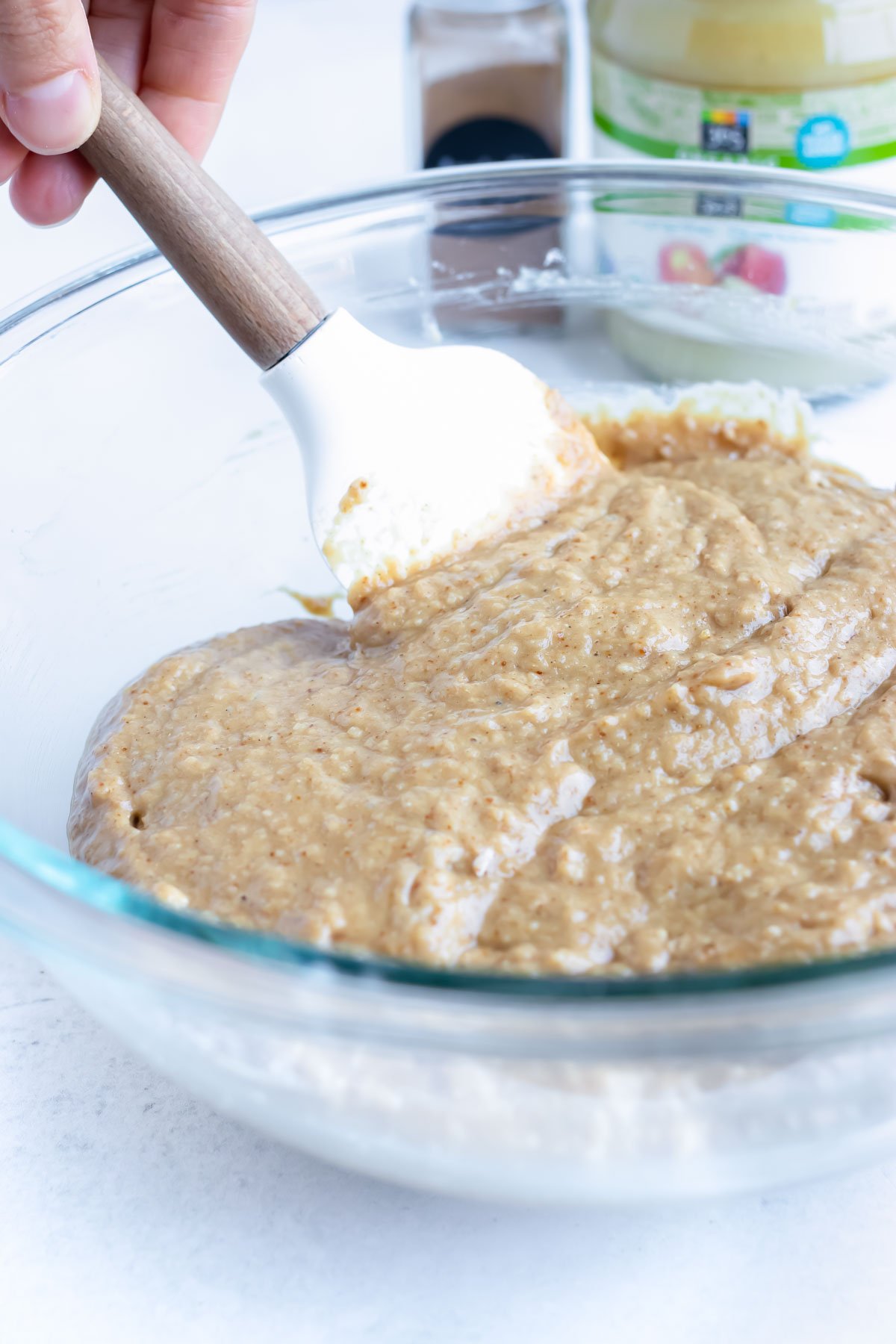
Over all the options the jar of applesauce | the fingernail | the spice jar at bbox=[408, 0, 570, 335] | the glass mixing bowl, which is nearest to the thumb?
the fingernail

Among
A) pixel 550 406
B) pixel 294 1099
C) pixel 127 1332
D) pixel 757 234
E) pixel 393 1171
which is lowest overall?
pixel 127 1332

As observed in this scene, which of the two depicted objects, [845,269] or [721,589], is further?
[845,269]

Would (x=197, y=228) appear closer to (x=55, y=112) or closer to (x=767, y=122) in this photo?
(x=55, y=112)

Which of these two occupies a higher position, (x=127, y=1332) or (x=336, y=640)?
(x=336, y=640)

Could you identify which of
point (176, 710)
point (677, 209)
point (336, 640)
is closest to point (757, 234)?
point (677, 209)

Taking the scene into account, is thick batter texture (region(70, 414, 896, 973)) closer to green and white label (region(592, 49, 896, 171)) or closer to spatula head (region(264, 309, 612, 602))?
spatula head (region(264, 309, 612, 602))

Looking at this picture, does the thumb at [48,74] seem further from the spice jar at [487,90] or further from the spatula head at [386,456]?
the spice jar at [487,90]

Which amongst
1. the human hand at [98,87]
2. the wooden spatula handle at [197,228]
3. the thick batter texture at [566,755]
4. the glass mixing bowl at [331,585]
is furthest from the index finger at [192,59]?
the thick batter texture at [566,755]

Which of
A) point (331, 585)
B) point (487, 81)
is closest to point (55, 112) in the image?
point (331, 585)

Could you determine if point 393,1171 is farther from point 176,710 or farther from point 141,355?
point 141,355
